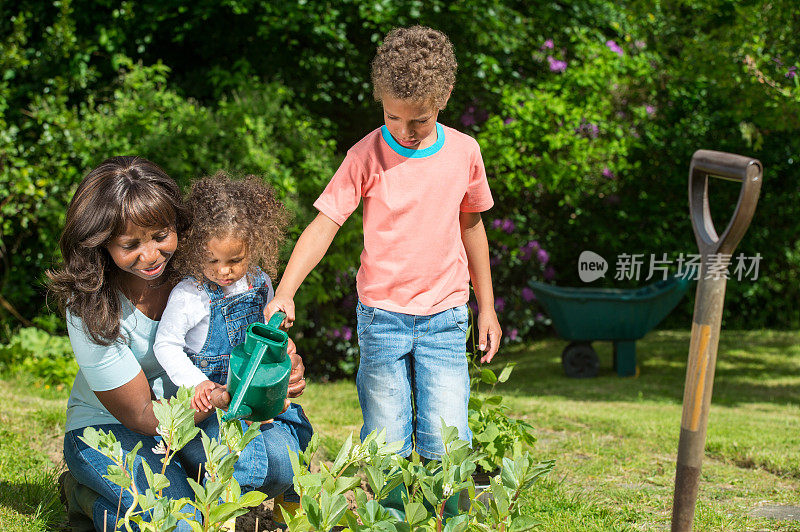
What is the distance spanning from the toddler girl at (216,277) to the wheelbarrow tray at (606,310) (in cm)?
464

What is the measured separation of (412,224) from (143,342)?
861mm

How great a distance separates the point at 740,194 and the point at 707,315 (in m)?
0.22

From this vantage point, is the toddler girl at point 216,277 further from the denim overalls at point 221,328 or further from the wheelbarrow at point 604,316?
the wheelbarrow at point 604,316

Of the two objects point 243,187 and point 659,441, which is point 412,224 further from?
point 659,441

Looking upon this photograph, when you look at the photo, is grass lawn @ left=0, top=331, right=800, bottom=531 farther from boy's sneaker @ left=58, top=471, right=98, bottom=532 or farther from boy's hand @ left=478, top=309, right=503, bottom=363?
boy's hand @ left=478, top=309, right=503, bottom=363

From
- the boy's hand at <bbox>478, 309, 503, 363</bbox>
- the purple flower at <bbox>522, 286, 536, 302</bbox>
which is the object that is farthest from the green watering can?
the purple flower at <bbox>522, 286, 536, 302</bbox>

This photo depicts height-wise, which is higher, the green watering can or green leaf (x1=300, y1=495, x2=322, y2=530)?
the green watering can

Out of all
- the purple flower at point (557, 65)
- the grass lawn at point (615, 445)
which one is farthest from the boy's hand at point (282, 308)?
the purple flower at point (557, 65)

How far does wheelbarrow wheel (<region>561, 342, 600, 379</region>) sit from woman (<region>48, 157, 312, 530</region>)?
4886mm

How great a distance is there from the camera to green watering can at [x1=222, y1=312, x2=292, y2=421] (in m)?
1.82

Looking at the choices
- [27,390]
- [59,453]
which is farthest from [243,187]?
Answer: [27,390]

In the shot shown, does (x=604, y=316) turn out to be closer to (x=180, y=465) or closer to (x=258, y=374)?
(x=180, y=465)

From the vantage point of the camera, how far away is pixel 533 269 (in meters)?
7.84

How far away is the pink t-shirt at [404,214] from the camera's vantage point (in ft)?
7.80
